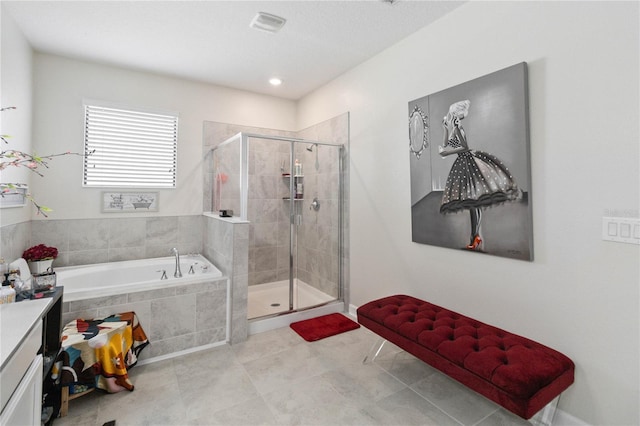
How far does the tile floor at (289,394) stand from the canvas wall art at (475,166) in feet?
3.23

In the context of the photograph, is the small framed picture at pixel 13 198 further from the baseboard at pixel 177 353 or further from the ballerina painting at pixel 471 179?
the ballerina painting at pixel 471 179

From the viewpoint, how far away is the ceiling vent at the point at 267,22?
234cm

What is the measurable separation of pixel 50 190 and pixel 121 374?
2.11m

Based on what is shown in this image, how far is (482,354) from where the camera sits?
1592 mm

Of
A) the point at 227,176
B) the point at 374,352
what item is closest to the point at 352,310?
the point at 374,352

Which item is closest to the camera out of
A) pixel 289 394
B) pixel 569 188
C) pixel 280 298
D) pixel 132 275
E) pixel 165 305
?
pixel 569 188

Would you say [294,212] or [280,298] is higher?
[294,212]

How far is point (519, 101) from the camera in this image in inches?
72.5

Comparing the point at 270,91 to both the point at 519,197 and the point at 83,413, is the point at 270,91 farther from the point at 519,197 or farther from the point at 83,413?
the point at 83,413

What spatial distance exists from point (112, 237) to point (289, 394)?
2.56 meters

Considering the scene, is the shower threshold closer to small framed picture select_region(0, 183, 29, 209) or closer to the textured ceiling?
small framed picture select_region(0, 183, 29, 209)

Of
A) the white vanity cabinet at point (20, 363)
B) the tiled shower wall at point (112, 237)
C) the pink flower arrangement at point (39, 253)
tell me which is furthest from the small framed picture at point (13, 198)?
the white vanity cabinet at point (20, 363)

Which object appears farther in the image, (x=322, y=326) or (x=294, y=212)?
(x=294, y=212)

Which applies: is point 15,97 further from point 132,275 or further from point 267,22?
point 267,22
